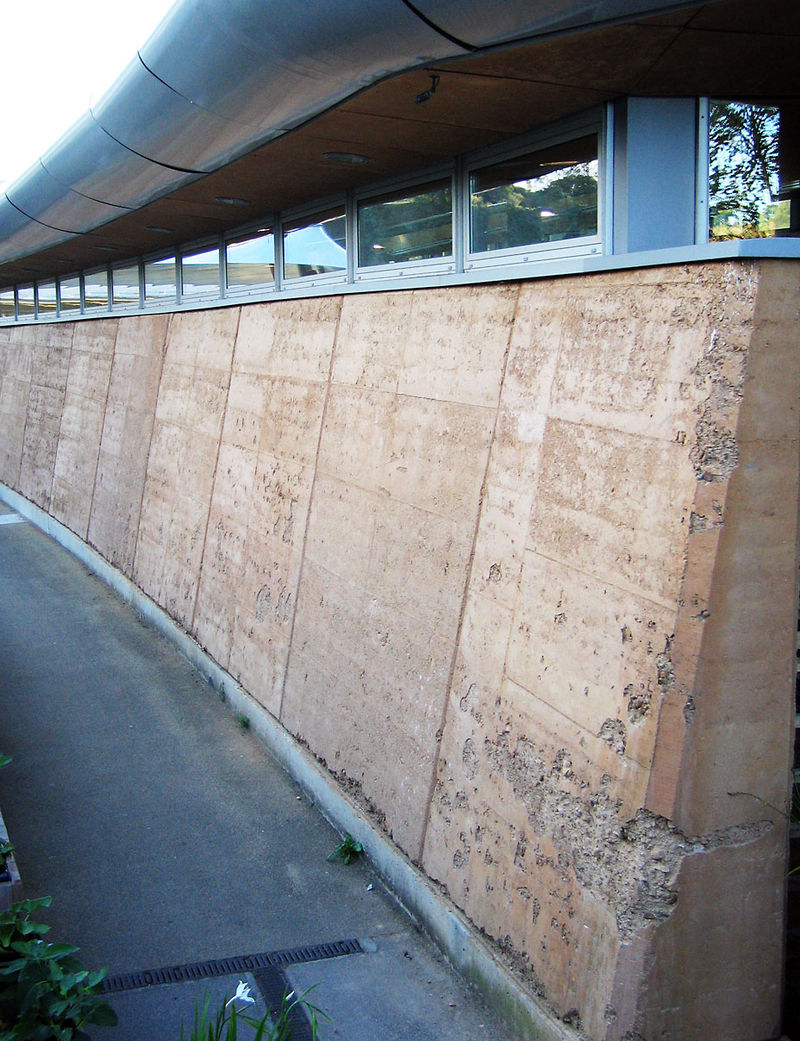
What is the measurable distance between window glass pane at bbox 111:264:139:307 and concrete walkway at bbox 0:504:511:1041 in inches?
220

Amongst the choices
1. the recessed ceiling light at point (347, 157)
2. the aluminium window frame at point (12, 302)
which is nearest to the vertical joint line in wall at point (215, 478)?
the recessed ceiling light at point (347, 157)

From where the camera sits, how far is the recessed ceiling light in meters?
5.73

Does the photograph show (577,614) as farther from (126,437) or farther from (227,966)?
(126,437)

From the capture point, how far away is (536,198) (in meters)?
4.95

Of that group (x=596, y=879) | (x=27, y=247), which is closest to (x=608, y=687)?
(x=596, y=879)

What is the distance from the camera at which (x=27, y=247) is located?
10.8 m

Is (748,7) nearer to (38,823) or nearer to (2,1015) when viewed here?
(2,1015)

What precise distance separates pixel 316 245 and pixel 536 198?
2992mm

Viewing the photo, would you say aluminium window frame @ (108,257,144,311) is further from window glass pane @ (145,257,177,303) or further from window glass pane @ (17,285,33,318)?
window glass pane @ (17,285,33,318)

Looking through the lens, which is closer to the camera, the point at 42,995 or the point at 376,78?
the point at 42,995

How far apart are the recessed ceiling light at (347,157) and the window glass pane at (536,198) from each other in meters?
0.67

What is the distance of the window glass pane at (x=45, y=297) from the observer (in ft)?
54.3

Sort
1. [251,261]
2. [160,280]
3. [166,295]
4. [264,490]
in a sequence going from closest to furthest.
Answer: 1. [264,490]
2. [251,261]
3. [166,295]
4. [160,280]

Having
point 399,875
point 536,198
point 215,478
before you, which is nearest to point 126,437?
point 215,478
